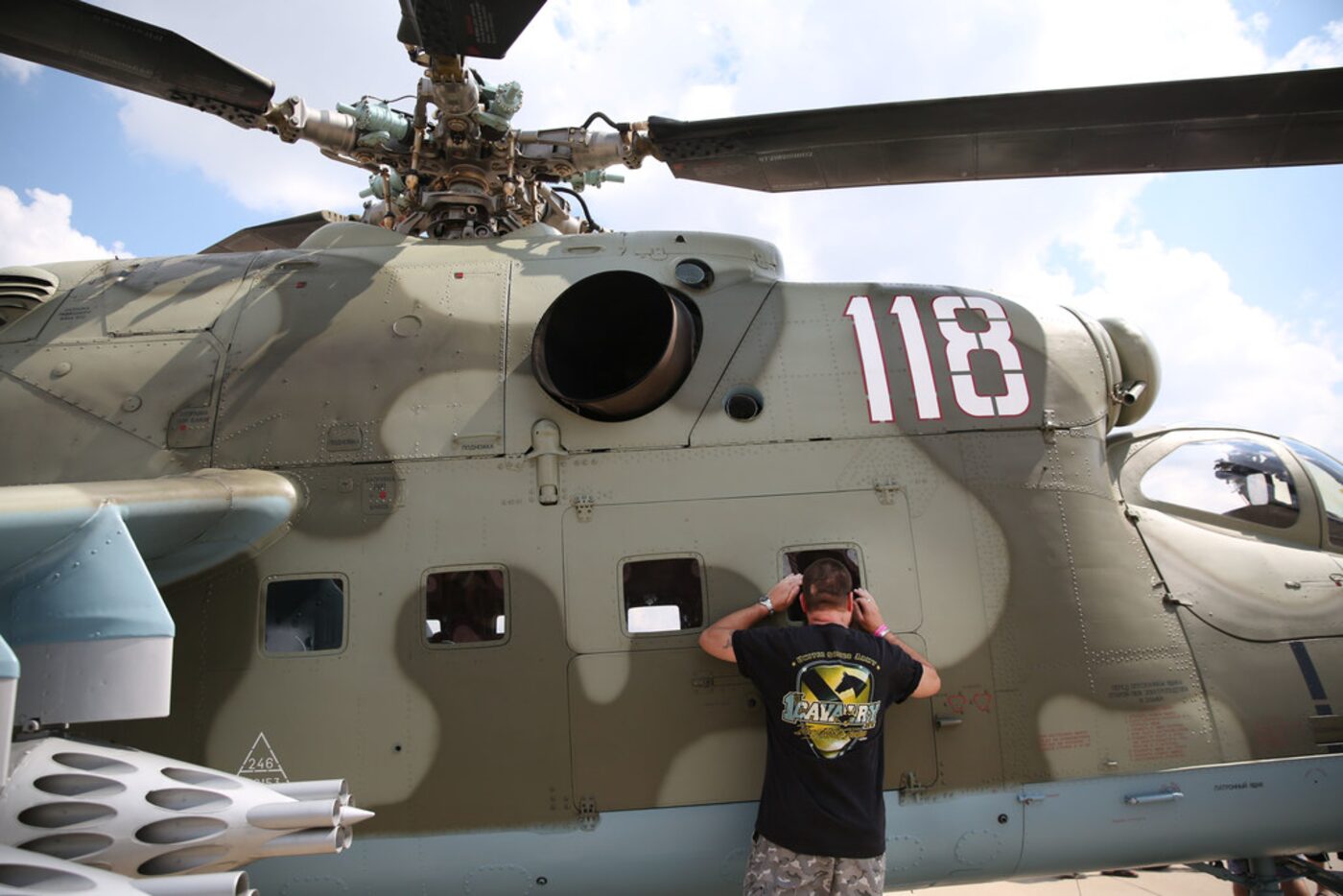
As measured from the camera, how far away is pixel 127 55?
4613 millimetres

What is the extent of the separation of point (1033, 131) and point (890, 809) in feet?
11.4

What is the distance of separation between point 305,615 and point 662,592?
183cm

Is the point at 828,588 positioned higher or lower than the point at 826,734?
higher

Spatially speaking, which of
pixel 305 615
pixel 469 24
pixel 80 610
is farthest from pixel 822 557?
pixel 80 610

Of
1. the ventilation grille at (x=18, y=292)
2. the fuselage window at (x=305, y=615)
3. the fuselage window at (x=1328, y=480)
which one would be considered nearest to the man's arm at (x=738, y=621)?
the fuselage window at (x=305, y=615)

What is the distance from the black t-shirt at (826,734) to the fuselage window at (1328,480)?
303 centimetres

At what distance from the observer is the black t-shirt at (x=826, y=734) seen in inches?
146

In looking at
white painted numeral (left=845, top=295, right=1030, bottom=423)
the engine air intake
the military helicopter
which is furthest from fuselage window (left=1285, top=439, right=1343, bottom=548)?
the engine air intake

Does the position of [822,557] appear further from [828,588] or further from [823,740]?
[823,740]

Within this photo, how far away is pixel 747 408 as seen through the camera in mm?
4828

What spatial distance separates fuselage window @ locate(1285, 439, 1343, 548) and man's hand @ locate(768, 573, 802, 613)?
3214 mm

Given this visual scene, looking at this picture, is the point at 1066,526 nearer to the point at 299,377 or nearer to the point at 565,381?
the point at 565,381

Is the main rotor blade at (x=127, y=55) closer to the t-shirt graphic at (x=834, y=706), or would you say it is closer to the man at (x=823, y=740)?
the man at (x=823, y=740)

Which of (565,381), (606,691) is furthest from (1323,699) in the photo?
(565,381)
